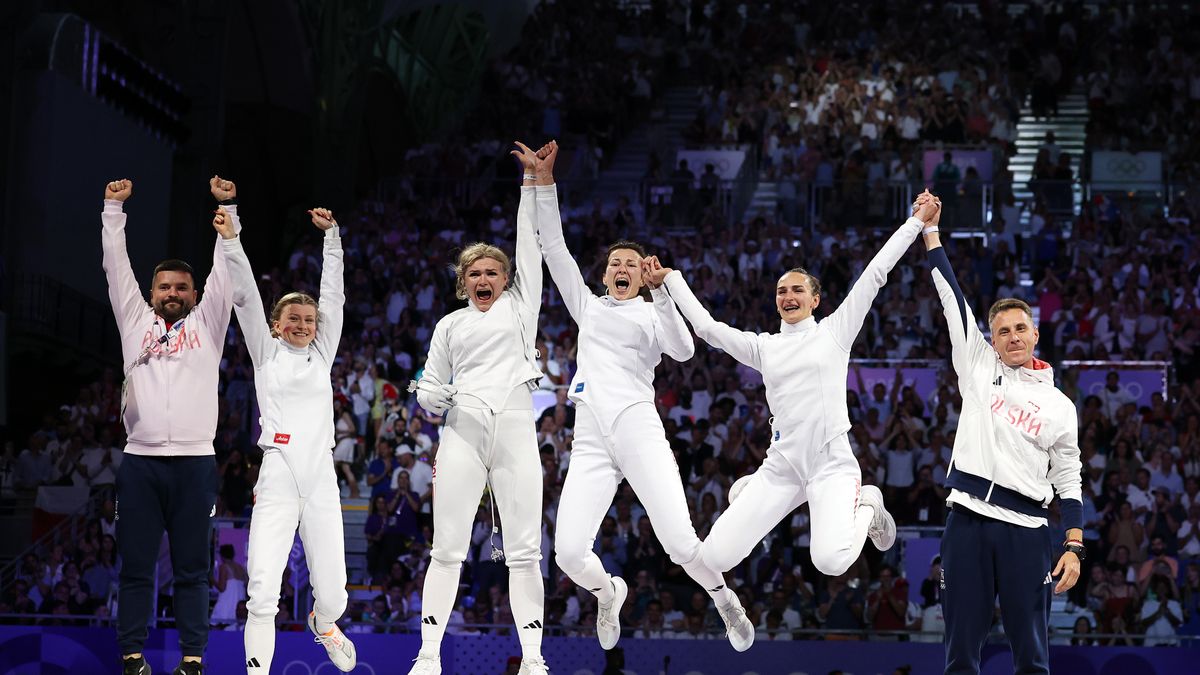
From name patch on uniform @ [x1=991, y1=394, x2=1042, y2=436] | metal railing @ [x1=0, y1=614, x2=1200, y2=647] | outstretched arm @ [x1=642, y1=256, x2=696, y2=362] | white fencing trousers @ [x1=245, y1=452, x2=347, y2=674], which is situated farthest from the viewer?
metal railing @ [x1=0, y1=614, x2=1200, y2=647]

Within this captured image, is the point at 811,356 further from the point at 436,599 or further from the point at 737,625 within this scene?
the point at 436,599

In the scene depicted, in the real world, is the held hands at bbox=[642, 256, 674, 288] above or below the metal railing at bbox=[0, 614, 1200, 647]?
above

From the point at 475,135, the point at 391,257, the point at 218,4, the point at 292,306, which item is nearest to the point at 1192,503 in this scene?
the point at 292,306

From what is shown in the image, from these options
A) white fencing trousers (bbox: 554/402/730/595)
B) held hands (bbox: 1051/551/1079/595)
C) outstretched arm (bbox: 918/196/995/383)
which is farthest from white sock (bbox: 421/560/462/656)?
held hands (bbox: 1051/551/1079/595)

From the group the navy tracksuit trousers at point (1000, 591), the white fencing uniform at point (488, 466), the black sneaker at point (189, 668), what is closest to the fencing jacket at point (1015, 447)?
the navy tracksuit trousers at point (1000, 591)

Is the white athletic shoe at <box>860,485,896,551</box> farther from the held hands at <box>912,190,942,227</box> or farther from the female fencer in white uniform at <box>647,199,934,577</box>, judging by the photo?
the held hands at <box>912,190,942,227</box>

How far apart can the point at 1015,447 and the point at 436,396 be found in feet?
9.57

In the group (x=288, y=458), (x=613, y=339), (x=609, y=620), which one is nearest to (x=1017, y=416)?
(x=613, y=339)

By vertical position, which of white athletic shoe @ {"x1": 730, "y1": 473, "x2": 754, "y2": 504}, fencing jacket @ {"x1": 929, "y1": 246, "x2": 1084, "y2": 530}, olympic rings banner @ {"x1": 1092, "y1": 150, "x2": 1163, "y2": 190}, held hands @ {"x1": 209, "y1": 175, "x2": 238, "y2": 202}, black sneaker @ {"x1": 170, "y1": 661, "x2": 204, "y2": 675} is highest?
olympic rings banner @ {"x1": 1092, "y1": 150, "x2": 1163, "y2": 190}

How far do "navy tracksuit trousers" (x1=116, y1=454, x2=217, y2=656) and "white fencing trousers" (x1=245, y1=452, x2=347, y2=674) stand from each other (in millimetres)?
251

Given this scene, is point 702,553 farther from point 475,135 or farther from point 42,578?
point 475,135

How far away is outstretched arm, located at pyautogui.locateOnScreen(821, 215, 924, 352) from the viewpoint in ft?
24.8

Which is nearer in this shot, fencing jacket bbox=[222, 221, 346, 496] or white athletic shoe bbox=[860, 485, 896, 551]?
fencing jacket bbox=[222, 221, 346, 496]

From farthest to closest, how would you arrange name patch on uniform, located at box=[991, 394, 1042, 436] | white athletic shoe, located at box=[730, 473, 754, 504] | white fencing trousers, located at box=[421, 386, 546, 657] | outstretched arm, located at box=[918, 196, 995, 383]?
white athletic shoe, located at box=[730, 473, 754, 504] → white fencing trousers, located at box=[421, 386, 546, 657] → outstretched arm, located at box=[918, 196, 995, 383] → name patch on uniform, located at box=[991, 394, 1042, 436]
